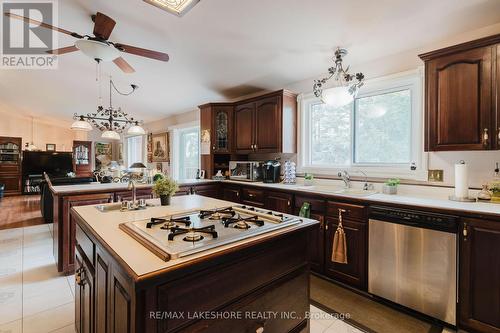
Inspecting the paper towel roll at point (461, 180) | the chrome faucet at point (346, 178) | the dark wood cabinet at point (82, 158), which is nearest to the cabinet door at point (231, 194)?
the chrome faucet at point (346, 178)

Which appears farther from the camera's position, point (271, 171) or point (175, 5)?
point (271, 171)

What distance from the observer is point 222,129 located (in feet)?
14.2

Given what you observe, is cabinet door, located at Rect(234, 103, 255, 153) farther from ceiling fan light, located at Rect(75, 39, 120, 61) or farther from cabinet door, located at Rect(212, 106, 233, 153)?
ceiling fan light, located at Rect(75, 39, 120, 61)

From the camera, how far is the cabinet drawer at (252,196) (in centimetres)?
337

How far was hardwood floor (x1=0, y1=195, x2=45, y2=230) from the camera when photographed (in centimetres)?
472

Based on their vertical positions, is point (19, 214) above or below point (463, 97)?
below

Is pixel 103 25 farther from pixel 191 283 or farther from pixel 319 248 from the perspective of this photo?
pixel 319 248

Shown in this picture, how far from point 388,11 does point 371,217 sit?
70.4 inches

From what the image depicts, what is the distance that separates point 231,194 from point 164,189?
2.02 meters

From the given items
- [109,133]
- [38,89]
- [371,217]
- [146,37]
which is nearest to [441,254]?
[371,217]

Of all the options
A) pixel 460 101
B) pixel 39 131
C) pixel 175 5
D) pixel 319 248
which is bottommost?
pixel 319 248

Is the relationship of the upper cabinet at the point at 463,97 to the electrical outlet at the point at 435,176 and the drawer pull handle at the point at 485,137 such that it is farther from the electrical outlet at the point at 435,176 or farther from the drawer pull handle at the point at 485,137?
the electrical outlet at the point at 435,176

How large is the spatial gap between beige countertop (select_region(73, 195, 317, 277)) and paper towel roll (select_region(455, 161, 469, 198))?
1.59 m

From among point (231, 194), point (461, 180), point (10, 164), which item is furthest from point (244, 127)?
point (10, 164)
